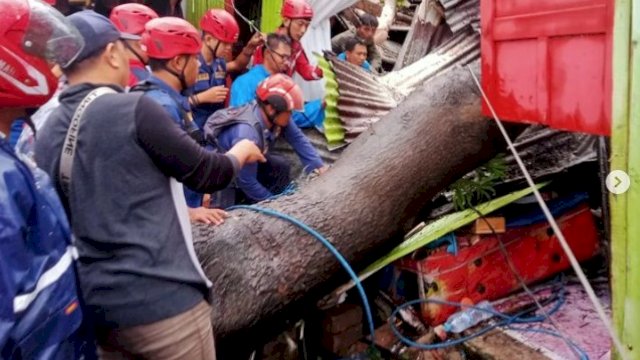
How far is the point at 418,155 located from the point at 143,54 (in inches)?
77.9

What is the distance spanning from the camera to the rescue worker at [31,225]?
1257 mm

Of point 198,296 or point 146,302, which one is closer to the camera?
point 146,302

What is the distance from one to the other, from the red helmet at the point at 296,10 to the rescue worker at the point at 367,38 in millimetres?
986

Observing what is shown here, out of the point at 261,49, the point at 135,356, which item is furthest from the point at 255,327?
the point at 261,49

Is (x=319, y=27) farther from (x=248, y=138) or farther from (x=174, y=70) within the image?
(x=174, y=70)

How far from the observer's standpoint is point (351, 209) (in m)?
3.17

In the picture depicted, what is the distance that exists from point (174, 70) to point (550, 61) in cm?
191

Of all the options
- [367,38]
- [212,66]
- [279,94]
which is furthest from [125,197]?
[367,38]

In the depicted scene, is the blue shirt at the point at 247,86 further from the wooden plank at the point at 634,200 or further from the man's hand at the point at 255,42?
the wooden plank at the point at 634,200

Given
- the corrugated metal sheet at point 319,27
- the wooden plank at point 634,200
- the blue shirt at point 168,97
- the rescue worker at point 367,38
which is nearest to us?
the wooden plank at point 634,200

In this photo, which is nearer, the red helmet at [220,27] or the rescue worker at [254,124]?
the rescue worker at [254,124]

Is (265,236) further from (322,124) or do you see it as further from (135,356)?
(322,124)

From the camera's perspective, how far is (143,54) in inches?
138

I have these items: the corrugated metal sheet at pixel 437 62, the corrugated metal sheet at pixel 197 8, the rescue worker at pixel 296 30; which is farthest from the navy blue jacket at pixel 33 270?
the corrugated metal sheet at pixel 197 8
